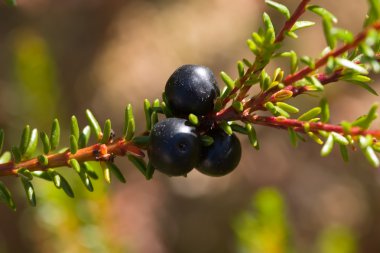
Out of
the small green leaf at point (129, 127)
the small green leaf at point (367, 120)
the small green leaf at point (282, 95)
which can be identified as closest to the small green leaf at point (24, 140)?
the small green leaf at point (129, 127)

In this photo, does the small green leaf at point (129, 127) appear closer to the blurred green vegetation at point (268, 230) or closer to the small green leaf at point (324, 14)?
the small green leaf at point (324, 14)

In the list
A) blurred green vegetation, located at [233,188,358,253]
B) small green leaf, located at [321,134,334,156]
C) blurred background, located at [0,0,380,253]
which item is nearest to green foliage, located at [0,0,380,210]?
small green leaf, located at [321,134,334,156]

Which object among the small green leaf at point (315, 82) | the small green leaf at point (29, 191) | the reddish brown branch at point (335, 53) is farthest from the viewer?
the small green leaf at point (29, 191)

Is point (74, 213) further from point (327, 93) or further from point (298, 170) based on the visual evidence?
point (327, 93)

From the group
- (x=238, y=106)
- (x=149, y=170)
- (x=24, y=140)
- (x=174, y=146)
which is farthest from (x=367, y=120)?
(x=24, y=140)

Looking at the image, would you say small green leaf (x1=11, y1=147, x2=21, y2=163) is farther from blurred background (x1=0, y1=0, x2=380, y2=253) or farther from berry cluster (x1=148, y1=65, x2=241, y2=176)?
blurred background (x1=0, y1=0, x2=380, y2=253)

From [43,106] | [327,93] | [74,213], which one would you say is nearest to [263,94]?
[74,213]

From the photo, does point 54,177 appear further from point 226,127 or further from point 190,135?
point 226,127

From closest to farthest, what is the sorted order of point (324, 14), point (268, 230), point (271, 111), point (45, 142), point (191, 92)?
point (324, 14) < point (271, 111) < point (191, 92) < point (45, 142) < point (268, 230)
